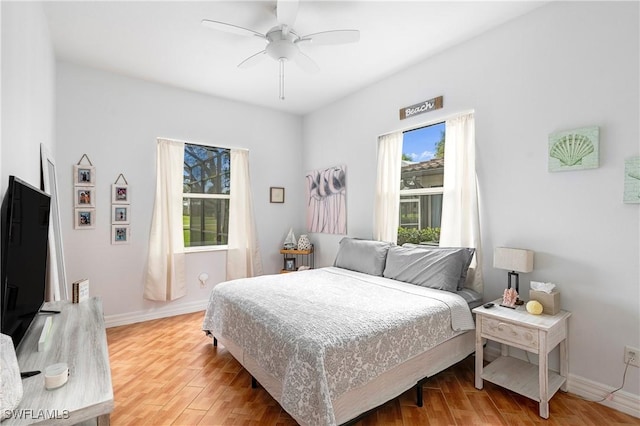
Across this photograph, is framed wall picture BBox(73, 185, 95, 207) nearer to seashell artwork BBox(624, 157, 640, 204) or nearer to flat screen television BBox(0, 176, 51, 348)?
flat screen television BBox(0, 176, 51, 348)

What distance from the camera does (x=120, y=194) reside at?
139 inches

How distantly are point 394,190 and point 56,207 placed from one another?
3268mm

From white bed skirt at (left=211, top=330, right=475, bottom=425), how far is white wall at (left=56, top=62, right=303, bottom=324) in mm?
1772

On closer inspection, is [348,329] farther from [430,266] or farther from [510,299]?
[510,299]

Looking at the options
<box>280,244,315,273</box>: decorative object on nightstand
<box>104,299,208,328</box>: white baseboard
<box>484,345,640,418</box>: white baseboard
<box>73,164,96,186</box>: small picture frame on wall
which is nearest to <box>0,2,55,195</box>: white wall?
<box>73,164,96,186</box>: small picture frame on wall

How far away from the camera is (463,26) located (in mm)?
2609

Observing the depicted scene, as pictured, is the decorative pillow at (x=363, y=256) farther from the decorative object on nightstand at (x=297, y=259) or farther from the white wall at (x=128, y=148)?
the white wall at (x=128, y=148)

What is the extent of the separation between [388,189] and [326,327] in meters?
2.14

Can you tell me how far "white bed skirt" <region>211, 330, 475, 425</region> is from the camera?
5.65 ft

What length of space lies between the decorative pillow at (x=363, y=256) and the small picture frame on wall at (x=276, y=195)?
4.81 ft

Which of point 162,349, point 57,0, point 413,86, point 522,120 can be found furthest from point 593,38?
point 162,349

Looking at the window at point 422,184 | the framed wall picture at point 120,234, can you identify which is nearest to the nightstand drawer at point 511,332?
the window at point 422,184

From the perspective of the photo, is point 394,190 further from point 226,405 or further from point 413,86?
point 226,405

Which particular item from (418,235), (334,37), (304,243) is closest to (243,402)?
(418,235)
